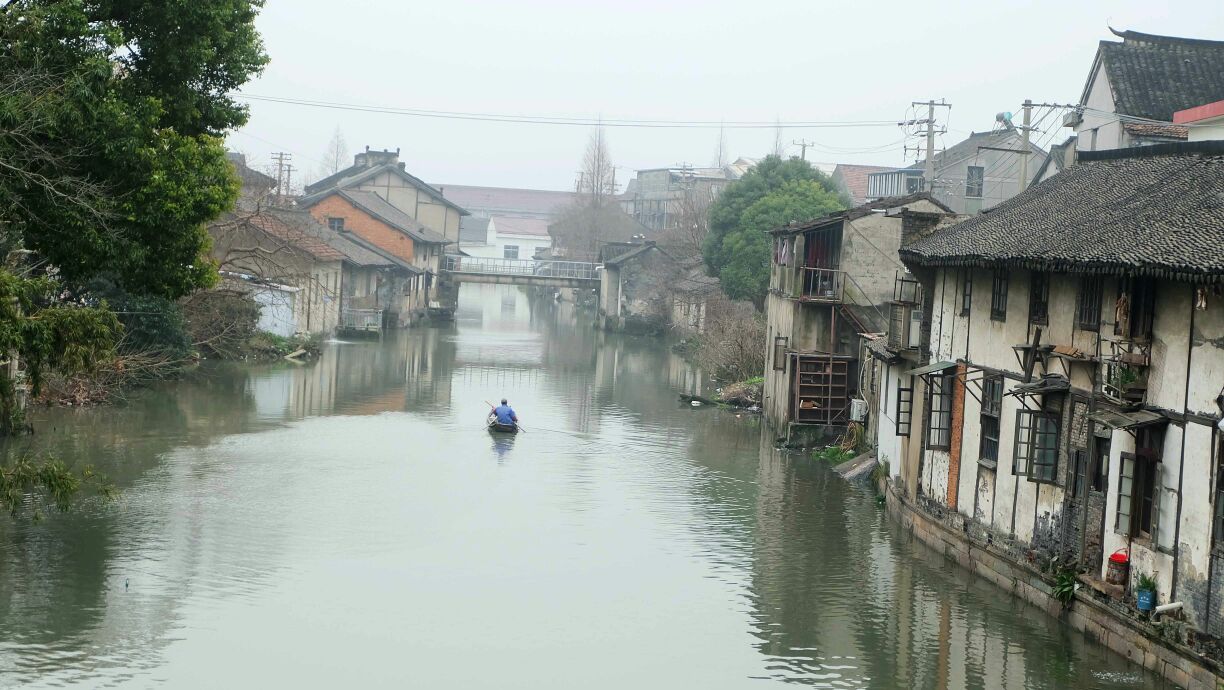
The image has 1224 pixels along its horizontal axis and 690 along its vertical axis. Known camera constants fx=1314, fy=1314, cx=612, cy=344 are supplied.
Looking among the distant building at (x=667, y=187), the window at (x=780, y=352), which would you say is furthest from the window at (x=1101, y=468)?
the distant building at (x=667, y=187)

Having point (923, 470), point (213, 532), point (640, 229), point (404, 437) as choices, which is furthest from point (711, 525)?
point (640, 229)

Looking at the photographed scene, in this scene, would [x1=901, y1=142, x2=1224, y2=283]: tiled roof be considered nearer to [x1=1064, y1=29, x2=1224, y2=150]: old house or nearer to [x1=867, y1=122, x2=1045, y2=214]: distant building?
[x1=1064, y1=29, x2=1224, y2=150]: old house

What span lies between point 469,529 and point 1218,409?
1376 centimetres

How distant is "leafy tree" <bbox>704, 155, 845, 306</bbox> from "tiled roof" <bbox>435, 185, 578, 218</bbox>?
355 feet

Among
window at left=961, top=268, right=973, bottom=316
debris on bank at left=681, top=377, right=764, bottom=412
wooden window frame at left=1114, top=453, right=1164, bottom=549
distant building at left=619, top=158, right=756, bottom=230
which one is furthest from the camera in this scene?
distant building at left=619, top=158, right=756, bottom=230

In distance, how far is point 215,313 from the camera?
153ft

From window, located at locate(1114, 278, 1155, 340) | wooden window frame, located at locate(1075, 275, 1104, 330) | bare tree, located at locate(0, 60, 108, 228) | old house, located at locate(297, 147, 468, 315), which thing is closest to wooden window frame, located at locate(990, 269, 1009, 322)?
wooden window frame, located at locate(1075, 275, 1104, 330)

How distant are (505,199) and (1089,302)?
158m

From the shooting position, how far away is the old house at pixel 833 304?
35.2m

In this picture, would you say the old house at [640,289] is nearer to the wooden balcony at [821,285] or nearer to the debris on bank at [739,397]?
the debris on bank at [739,397]

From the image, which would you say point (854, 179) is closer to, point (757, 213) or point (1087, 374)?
point (757, 213)

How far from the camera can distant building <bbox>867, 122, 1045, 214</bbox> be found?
58.4 metres

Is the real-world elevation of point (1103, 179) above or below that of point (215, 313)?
above

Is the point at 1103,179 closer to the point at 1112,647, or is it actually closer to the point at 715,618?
the point at 1112,647
